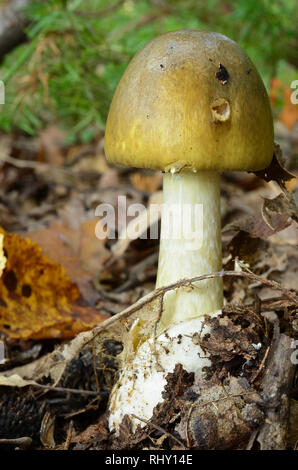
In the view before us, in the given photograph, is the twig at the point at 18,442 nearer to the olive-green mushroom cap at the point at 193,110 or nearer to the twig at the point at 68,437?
the twig at the point at 68,437

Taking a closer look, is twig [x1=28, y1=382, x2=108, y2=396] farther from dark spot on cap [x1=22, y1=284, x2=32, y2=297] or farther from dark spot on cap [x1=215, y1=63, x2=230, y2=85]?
dark spot on cap [x1=215, y1=63, x2=230, y2=85]

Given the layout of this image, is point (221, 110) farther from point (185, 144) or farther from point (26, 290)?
point (26, 290)

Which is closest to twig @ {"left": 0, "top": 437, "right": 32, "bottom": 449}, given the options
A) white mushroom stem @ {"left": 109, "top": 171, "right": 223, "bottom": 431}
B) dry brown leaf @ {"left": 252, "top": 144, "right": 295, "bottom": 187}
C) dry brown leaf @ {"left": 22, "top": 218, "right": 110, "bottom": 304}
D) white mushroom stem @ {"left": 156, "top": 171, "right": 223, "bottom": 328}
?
white mushroom stem @ {"left": 109, "top": 171, "right": 223, "bottom": 431}

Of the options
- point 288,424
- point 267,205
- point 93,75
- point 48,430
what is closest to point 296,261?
point 267,205

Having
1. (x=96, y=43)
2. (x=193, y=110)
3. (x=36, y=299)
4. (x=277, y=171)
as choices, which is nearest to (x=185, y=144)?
(x=193, y=110)

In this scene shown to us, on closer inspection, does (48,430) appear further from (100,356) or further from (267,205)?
(267,205)

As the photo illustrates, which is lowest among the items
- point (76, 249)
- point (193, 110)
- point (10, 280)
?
point (10, 280)
